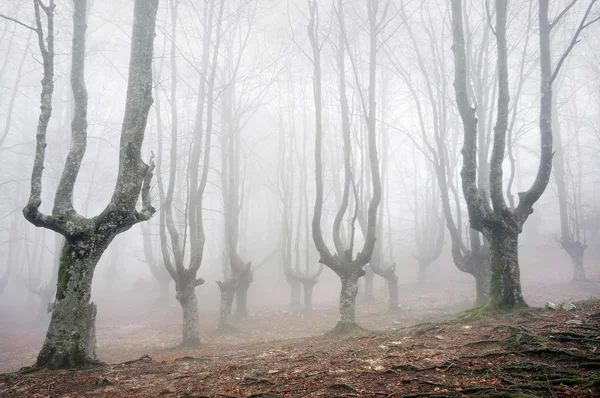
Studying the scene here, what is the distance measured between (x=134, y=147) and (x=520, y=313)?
26.7 ft

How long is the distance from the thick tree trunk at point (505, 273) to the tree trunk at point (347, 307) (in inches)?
128

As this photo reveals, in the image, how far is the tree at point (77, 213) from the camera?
16.9 feet

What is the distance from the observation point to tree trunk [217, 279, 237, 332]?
40.1 feet

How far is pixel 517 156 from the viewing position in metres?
29.6

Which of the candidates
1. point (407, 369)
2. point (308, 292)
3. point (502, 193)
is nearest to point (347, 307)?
point (407, 369)

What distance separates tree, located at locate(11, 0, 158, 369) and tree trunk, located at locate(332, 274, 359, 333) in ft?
17.6

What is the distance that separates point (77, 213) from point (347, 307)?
21.8 ft

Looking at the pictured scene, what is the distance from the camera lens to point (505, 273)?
692 centimetres

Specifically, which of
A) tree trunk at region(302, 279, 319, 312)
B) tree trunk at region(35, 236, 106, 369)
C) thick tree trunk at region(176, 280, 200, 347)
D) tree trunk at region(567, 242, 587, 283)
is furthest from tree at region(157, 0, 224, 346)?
tree trunk at region(567, 242, 587, 283)

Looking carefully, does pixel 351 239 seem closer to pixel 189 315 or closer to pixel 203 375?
pixel 203 375

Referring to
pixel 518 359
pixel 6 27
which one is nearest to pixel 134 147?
pixel 518 359

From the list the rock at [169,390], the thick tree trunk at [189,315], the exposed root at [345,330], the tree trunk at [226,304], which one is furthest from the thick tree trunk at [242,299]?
the rock at [169,390]

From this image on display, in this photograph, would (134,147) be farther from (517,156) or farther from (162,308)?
(517,156)

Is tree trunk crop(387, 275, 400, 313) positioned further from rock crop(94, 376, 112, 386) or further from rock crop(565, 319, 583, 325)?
rock crop(94, 376, 112, 386)
